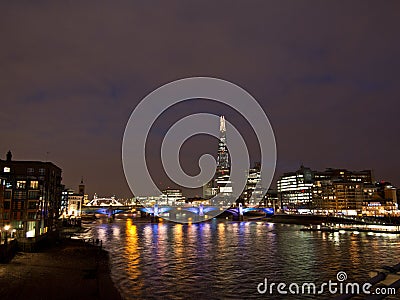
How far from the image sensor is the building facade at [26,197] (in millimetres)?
48312

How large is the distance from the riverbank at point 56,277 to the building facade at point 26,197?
850 cm

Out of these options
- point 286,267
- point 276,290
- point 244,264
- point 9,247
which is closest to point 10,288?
point 9,247

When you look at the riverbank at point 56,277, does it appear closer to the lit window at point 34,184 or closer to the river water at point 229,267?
the river water at point 229,267

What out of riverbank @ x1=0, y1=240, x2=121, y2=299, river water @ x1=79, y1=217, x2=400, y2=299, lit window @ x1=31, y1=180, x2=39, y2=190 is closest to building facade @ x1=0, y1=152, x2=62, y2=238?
lit window @ x1=31, y1=180, x2=39, y2=190

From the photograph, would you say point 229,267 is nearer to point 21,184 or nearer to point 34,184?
point 34,184

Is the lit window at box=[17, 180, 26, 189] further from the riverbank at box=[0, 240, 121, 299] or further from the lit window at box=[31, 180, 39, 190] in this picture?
the riverbank at box=[0, 240, 121, 299]

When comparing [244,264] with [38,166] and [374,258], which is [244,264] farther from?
[38,166]

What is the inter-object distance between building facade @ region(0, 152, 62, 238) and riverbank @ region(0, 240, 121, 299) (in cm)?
850

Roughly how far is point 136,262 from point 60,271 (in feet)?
32.4

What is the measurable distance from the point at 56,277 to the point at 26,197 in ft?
84.7

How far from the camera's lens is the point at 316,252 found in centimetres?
4859

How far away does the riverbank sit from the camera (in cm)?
2377

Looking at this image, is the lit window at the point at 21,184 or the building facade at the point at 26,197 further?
the lit window at the point at 21,184

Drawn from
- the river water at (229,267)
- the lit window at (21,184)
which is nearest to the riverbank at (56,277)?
the river water at (229,267)
